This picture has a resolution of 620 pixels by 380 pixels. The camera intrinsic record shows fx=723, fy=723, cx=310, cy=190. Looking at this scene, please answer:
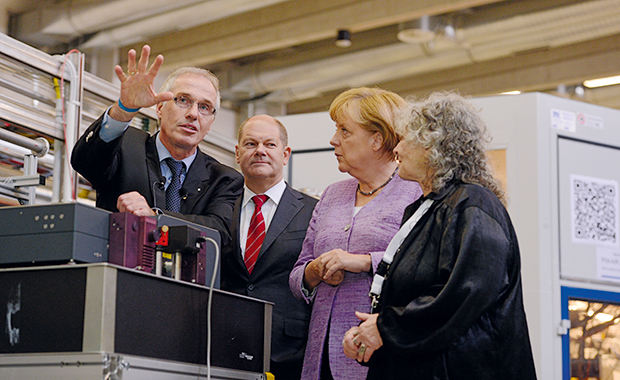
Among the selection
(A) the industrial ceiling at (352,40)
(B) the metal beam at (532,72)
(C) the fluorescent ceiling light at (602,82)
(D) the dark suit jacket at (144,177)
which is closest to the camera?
(D) the dark suit jacket at (144,177)

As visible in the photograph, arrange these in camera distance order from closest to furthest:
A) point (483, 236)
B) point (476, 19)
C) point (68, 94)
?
point (483, 236), point (68, 94), point (476, 19)

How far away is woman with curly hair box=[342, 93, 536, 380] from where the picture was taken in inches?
58.9

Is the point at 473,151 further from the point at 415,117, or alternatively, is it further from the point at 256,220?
the point at 256,220

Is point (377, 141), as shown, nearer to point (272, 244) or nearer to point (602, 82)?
point (272, 244)

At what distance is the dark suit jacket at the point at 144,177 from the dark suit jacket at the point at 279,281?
0.16 m

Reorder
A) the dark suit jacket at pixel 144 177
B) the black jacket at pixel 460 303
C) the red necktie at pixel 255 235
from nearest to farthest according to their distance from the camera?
1. the black jacket at pixel 460 303
2. the dark suit jacket at pixel 144 177
3. the red necktie at pixel 255 235

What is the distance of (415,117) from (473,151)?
6.3 inches

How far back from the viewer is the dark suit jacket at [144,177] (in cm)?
200

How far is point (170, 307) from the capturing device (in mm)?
1542

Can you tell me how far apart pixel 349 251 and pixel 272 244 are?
37 cm

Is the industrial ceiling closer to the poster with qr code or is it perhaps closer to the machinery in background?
the poster with qr code

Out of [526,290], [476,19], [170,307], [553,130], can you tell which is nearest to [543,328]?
[526,290]

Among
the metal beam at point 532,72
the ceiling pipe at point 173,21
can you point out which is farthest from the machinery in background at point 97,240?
the metal beam at point 532,72

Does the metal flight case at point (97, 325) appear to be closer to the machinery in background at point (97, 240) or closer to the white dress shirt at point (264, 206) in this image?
the machinery in background at point (97, 240)
